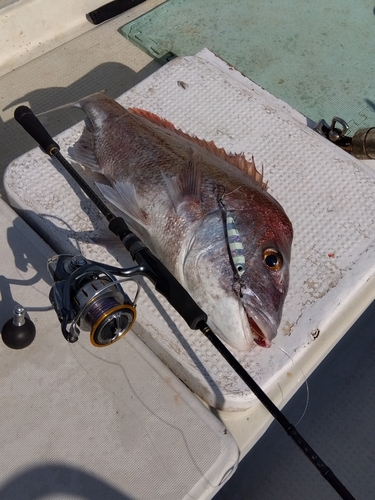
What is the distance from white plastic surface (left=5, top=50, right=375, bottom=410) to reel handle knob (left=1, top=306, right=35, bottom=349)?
0.37m

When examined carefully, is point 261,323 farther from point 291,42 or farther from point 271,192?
point 291,42

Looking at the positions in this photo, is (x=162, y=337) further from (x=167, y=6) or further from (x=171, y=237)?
(x=167, y=6)

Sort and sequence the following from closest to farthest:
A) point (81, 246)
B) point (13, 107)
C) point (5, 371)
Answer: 1. point (5, 371)
2. point (81, 246)
3. point (13, 107)

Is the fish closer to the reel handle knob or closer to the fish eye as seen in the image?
the fish eye

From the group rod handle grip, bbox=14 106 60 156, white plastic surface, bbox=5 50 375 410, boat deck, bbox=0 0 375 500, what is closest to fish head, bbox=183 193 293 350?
white plastic surface, bbox=5 50 375 410

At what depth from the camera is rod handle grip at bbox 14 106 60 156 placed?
80.0 inches

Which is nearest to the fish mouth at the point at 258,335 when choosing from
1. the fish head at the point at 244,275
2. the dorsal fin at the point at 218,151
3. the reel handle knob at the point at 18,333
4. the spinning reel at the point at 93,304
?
the fish head at the point at 244,275

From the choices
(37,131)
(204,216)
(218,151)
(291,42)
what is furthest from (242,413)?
(291,42)

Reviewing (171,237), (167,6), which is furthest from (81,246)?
(167,6)

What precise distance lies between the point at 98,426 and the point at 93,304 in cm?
47

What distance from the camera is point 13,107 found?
2.96 metres

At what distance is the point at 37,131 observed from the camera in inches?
81.4

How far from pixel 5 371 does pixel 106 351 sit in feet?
1.14

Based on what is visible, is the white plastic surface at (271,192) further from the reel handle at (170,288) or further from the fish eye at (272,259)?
the reel handle at (170,288)
